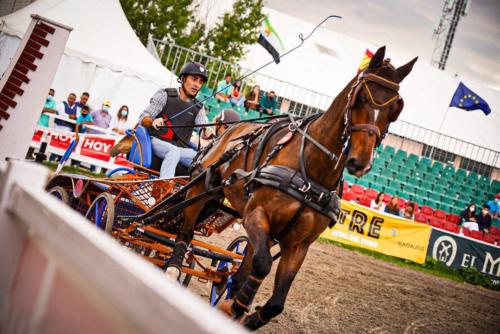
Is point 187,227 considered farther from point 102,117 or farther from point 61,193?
point 102,117

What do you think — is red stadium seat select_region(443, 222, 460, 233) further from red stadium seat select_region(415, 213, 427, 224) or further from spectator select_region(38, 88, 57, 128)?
spectator select_region(38, 88, 57, 128)

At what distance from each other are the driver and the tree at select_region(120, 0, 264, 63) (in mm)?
19292

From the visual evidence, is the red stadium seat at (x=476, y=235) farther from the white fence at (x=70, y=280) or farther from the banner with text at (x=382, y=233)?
the white fence at (x=70, y=280)

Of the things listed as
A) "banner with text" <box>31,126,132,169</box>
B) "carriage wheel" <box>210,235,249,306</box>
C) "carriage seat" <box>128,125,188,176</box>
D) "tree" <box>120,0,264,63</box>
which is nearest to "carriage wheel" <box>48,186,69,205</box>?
"carriage seat" <box>128,125,188,176</box>

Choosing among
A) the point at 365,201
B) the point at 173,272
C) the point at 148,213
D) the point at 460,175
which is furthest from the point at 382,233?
the point at 460,175

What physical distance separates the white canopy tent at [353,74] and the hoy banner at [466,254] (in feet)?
43.0

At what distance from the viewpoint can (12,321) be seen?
1479mm

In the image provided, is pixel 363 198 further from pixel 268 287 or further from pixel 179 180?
pixel 179 180

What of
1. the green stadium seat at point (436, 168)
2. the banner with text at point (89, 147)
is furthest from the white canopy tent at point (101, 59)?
the green stadium seat at point (436, 168)

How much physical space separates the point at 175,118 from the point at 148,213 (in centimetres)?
124

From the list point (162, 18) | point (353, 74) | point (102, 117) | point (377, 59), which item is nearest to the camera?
point (377, 59)

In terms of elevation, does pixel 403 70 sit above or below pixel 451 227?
above

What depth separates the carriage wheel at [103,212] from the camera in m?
4.29

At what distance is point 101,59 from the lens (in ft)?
45.2
